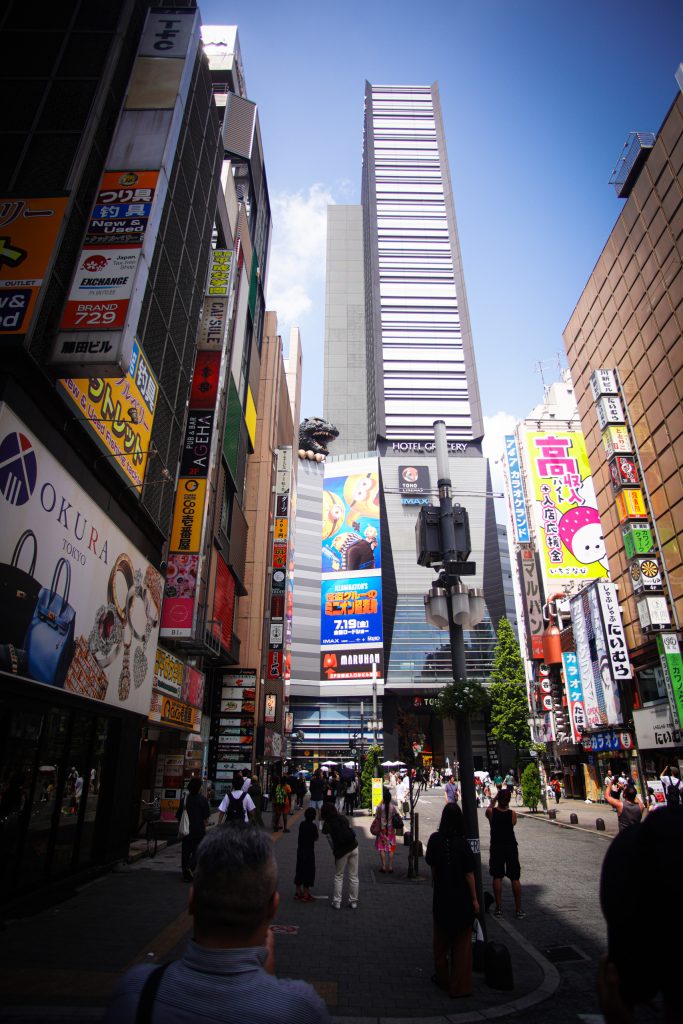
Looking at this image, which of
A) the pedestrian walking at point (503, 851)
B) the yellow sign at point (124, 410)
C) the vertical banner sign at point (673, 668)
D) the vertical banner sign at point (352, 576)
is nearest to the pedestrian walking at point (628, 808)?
the pedestrian walking at point (503, 851)

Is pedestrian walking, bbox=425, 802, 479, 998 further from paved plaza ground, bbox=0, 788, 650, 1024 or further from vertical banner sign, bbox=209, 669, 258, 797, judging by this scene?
vertical banner sign, bbox=209, 669, 258, 797

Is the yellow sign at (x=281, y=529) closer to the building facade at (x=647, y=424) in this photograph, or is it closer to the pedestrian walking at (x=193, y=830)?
the building facade at (x=647, y=424)

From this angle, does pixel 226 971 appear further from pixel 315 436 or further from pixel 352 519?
pixel 315 436

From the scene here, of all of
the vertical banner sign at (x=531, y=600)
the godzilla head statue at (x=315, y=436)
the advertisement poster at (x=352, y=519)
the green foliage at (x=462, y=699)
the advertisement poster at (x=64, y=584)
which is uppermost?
the godzilla head statue at (x=315, y=436)

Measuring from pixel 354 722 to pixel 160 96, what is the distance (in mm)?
81488

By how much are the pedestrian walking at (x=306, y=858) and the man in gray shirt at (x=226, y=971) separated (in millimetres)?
9116

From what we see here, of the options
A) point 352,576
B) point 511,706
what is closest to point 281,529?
point 511,706

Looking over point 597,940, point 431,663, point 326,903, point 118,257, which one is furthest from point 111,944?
point 431,663

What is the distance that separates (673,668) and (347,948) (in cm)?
2531

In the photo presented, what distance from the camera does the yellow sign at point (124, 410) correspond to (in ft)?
34.5

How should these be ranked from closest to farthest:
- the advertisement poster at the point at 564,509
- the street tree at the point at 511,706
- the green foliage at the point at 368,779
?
the green foliage at the point at 368,779 → the advertisement poster at the point at 564,509 → the street tree at the point at 511,706

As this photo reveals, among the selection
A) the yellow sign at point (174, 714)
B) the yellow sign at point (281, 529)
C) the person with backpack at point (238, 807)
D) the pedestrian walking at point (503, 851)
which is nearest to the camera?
the pedestrian walking at point (503, 851)

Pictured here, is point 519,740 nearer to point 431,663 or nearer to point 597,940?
point 431,663

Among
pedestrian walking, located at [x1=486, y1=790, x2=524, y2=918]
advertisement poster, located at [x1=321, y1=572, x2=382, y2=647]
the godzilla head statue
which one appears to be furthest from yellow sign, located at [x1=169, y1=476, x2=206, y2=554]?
the godzilla head statue
